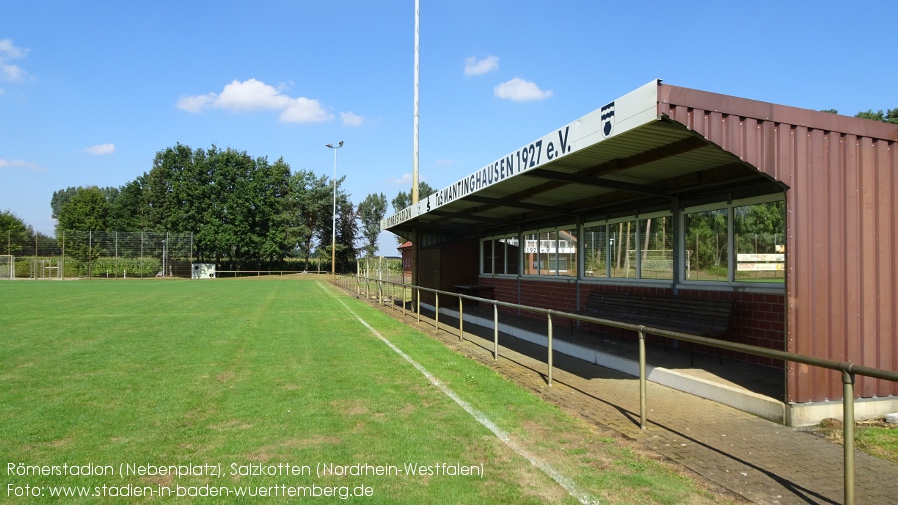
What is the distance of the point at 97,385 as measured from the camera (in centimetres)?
725

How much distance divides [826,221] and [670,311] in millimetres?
3527

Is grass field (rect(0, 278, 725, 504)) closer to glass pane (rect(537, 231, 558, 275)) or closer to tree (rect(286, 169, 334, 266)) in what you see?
glass pane (rect(537, 231, 558, 275))

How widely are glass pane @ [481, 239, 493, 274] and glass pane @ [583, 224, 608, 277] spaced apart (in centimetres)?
622

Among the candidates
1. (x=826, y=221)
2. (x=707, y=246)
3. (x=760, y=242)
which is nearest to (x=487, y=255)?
(x=707, y=246)

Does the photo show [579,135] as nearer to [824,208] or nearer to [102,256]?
[824,208]

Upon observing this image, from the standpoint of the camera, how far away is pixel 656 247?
10.3m

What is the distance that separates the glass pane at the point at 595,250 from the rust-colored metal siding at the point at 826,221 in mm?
6082

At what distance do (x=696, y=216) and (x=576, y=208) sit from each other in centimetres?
370

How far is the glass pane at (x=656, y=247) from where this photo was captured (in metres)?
9.97

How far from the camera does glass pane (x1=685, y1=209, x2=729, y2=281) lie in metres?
8.62

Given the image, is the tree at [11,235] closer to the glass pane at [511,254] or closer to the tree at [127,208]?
the tree at [127,208]

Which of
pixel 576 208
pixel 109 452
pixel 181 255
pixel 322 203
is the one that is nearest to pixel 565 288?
pixel 576 208

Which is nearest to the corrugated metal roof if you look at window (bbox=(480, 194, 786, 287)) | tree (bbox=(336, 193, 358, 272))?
window (bbox=(480, 194, 786, 287))

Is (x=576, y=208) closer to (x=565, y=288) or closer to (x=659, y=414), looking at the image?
(x=565, y=288)
